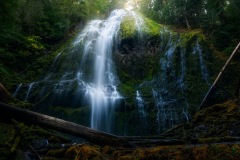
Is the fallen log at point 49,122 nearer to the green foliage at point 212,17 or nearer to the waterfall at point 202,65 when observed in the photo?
the waterfall at point 202,65

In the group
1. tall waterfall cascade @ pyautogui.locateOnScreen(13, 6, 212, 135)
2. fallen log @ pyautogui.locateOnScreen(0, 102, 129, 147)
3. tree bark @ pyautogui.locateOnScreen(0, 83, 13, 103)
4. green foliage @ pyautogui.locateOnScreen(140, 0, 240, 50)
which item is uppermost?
green foliage @ pyautogui.locateOnScreen(140, 0, 240, 50)

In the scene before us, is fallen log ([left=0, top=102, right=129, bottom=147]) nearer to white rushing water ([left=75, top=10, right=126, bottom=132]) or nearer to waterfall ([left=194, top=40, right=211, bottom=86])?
white rushing water ([left=75, top=10, right=126, bottom=132])

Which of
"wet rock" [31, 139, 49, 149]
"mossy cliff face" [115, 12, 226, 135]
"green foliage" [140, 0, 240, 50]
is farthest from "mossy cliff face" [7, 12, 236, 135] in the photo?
"wet rock" [31, 139, 49, 149]

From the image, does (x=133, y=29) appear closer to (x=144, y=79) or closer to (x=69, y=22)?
(x=144, y=79)

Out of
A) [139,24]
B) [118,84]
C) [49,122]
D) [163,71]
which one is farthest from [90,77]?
[49,122]

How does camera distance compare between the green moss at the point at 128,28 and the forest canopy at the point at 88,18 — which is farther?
the green moss at the point at 128,28

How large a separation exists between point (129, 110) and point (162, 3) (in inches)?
543

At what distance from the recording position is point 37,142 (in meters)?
5.41

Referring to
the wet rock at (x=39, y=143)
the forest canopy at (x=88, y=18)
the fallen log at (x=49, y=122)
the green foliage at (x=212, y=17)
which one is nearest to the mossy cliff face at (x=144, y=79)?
the green foliage at (x=212, y=17)

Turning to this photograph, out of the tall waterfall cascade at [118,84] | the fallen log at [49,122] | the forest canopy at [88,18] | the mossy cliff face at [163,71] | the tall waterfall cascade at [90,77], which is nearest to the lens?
the fallen log at [49,122]

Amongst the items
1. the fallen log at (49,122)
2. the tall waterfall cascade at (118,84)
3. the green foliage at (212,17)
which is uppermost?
the green foliage at (212,17)

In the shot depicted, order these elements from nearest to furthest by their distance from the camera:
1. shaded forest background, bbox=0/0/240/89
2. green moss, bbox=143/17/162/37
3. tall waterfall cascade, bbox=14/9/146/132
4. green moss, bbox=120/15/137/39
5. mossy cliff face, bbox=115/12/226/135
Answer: mossy cliff face, bbox=115/12/226/135 → tall waterfall cascade, bbox=14/9/146/132 → shaded forest background, bbox=0/0/240/89 → green moss, bbox=120/15/137/39 → green moss, bbox=143/17/162/37

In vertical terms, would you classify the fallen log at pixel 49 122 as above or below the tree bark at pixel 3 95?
below

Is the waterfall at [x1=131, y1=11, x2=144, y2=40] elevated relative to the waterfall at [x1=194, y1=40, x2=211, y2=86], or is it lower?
elevated
